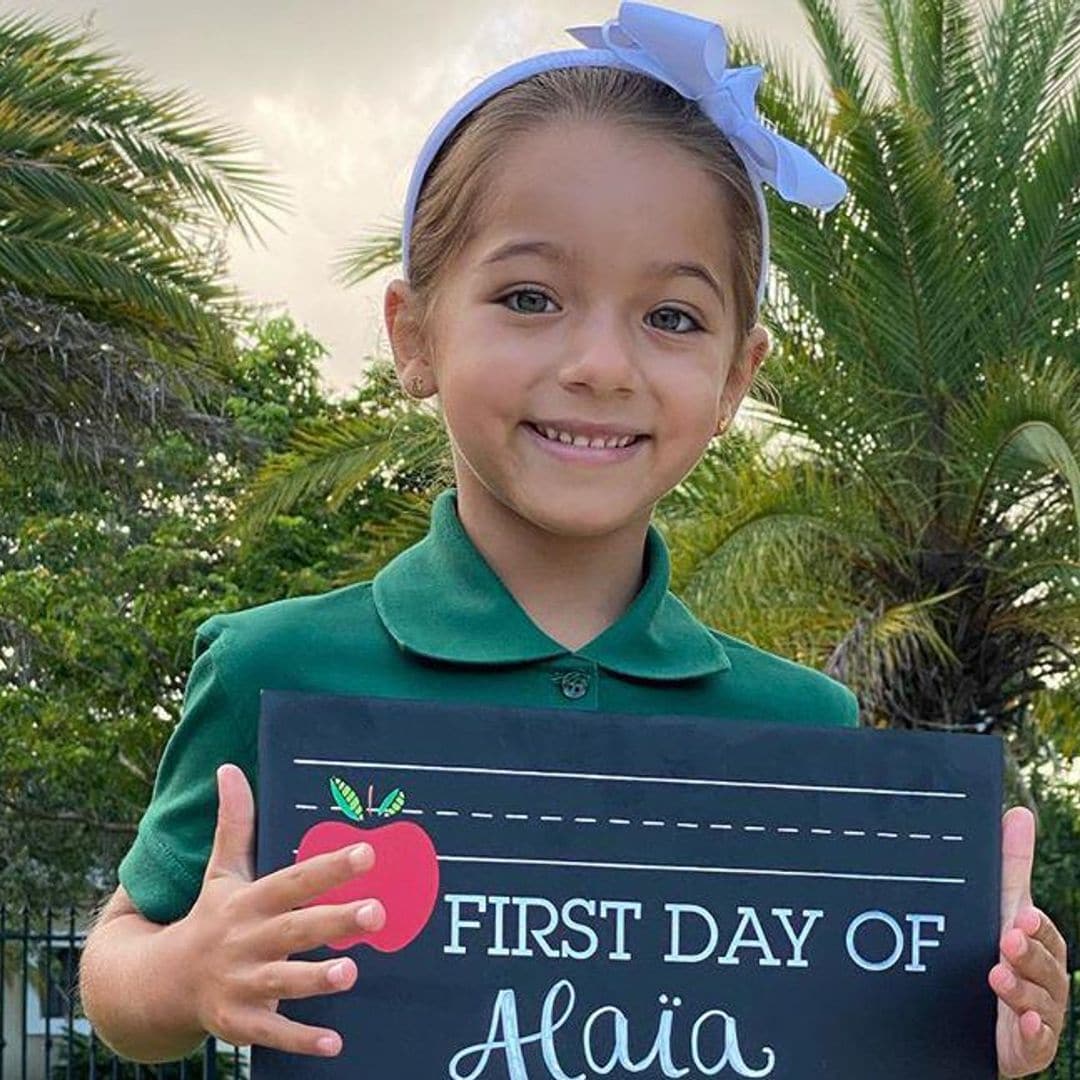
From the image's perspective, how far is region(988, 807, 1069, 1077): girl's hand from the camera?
180 centimetres

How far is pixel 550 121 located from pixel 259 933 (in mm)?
853

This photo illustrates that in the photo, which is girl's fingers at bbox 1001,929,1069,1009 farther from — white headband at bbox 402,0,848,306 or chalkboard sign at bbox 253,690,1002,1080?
white headband at bbox 402,0,848,306

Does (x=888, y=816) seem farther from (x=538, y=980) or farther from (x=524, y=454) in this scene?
(x=524, y=454)

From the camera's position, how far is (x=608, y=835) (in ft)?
5.89

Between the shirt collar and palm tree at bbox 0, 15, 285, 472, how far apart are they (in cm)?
977

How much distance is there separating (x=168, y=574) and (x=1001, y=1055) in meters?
20.3

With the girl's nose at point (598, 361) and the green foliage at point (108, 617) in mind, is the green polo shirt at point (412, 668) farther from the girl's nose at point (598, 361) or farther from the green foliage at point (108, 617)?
the green foliage at point (108, 617)

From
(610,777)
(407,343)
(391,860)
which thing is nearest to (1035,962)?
(610,777)

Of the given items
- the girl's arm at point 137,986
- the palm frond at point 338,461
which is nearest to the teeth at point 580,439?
the girl's arm at point 137,986

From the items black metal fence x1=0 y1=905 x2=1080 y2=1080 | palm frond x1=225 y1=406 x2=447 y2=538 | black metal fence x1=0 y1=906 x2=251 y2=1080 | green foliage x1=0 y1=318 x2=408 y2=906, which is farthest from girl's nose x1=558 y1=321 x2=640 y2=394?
green foliage x1=0 y1=318 x2=408 y2=906

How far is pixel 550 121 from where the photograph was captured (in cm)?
196

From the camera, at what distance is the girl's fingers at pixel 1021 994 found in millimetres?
1803

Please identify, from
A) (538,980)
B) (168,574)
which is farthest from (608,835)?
(168,574)

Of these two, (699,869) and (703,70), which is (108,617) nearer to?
(703,70)
